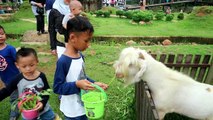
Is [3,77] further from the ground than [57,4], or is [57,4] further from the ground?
[57,4]

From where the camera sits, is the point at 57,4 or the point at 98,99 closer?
the point at 98,99

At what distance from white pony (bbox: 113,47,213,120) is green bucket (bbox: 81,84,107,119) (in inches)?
25.7

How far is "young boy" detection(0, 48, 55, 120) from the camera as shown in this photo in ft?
8.55

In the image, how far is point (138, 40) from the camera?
910 cm

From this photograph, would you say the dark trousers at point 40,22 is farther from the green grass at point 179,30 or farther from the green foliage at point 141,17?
the green foliage at point 141,17

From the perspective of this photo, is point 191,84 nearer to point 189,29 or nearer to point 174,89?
point 174,89

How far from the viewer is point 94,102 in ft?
7.36

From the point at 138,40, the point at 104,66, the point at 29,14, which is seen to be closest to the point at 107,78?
the point at 104,66

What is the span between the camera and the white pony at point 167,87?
295 centimetres

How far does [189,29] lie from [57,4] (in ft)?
25.3

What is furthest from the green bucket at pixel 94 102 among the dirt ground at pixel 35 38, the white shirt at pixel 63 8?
the dirt ground at pixel 35 38

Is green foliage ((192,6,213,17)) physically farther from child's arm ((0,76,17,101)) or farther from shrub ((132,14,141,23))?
child's arm ((0,76,17,101))

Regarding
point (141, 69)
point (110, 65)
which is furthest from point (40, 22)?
point (141, 69)

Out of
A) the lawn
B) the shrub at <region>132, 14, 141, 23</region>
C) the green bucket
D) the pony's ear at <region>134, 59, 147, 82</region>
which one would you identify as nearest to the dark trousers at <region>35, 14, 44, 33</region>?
the lawn
